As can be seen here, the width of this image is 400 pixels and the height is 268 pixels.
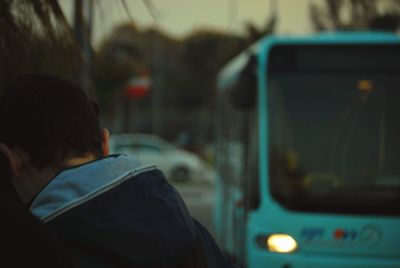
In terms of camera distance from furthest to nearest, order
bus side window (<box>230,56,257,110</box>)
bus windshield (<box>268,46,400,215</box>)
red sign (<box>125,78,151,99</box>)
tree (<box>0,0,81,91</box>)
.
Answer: red sign (<box>125,78,151,99</box>)
bus side window (<box>230,56,257,110</box>)
bus windshield (<box>268,46,400,215</box>)
tree (<box>0,0,81,91</box>)

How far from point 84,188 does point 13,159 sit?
17cm

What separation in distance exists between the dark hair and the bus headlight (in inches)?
236

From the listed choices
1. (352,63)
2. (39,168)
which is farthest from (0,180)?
(352,63)

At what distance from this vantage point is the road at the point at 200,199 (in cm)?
1992

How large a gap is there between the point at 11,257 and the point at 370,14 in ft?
48.5

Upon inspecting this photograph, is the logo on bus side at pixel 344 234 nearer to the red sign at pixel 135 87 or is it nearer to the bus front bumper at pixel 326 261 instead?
the bus front bumper at pixel 326 261

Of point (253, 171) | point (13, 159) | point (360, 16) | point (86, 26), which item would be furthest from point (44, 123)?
point (360, 16)

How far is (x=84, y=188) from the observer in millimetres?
1781

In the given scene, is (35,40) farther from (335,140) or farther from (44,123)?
(335,140)

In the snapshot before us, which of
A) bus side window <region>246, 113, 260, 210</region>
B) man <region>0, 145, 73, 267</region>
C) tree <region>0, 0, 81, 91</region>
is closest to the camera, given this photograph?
man <region>0, 145, 73, 267</region>

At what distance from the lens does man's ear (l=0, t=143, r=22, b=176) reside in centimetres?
183

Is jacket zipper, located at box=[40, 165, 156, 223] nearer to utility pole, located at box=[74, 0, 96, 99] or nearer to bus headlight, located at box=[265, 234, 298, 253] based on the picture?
utility pole, located at box=[74, 0, 96, 99]

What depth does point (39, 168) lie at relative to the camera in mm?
1849

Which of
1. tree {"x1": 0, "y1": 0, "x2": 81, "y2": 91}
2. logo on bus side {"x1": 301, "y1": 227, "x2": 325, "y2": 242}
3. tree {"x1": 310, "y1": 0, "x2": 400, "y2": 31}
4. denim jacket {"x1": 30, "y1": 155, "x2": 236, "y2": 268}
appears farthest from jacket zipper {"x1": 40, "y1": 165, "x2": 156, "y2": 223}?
tree {"x1": 310, "y1": 0, "x2": 400, "y2": 31}
